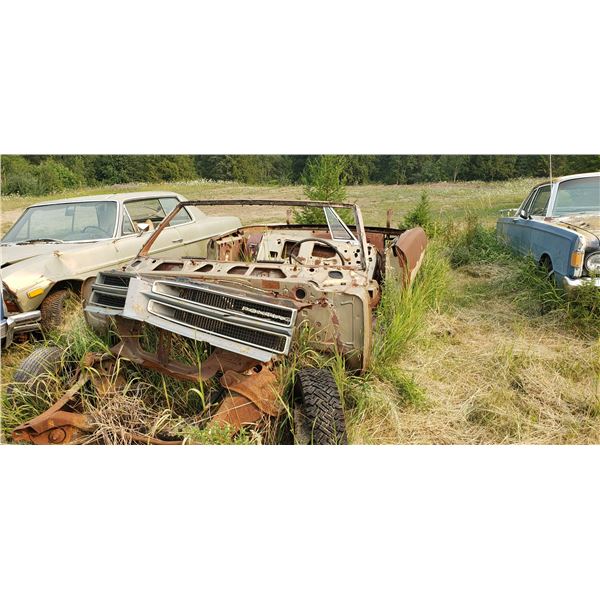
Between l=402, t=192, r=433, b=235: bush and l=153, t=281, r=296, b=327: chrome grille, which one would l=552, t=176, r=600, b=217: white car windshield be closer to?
l=402, t=192, r=433, b=235: bush

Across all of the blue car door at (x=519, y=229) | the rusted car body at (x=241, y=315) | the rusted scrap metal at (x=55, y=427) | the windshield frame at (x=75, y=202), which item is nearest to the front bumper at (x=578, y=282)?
the blue car door at (x=519, y=229)

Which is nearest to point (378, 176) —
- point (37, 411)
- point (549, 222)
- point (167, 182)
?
point (549, 222)

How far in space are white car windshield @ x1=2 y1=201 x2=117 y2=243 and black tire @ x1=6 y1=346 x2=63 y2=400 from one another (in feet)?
6.83

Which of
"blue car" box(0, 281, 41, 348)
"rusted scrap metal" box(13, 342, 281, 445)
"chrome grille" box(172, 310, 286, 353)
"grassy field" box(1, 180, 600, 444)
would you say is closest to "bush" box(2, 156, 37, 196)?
"blue car" box(0, 281, 41, 348)

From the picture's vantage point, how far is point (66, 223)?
5141 mm

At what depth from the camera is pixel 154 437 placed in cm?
285

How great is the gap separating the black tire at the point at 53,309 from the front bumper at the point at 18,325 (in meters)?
0.06

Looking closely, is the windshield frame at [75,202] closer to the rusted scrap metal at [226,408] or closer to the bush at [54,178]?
the bush at [54,178]

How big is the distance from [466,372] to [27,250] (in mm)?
4459

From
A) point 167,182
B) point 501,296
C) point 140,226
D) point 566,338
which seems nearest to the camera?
point 566,338

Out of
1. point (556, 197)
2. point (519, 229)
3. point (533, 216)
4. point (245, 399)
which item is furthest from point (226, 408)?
point (519, 229)

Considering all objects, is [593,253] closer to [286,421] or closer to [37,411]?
[286,421]

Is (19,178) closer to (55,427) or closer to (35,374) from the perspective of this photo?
(35,374)

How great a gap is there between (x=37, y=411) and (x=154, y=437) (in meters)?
0.93
